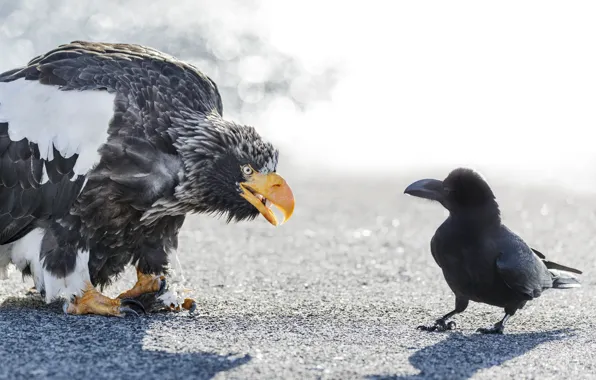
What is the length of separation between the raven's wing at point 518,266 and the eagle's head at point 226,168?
139 centimetres

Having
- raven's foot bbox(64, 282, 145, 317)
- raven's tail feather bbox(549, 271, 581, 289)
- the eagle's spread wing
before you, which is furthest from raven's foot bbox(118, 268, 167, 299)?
raven's tail feather bbox(549, 271, 581, 289)

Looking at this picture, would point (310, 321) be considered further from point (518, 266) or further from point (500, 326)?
point (518, 266)

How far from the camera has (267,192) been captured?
595 centimetres

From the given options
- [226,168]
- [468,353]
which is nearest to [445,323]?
[468,353]

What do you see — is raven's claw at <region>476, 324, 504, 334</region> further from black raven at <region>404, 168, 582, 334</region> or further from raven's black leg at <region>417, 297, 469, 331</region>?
raven's black leg at <region>417, 297, 469, 331</region>

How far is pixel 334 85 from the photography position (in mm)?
18000

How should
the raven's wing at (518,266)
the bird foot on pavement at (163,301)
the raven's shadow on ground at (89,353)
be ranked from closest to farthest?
the raven's shadow on ground at (89,353) → the raven's wing at (518,266) → the bird foot on pavement at (163,301)

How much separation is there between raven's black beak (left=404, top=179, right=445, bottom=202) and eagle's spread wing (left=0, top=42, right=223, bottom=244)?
158 cm

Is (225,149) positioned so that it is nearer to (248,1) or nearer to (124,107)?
(124,107)

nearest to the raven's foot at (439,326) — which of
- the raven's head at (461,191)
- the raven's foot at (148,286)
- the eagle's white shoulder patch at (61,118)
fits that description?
the raven's head at (461,191)

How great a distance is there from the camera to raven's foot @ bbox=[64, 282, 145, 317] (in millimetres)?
5922

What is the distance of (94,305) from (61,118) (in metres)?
1.21

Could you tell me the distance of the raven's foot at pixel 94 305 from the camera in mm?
5922

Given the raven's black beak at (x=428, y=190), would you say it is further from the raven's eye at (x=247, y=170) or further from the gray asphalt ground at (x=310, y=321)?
the raven's eye at (x=247, y=170)
